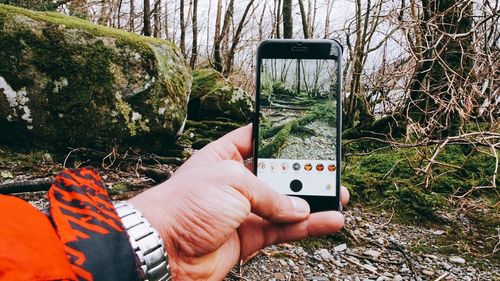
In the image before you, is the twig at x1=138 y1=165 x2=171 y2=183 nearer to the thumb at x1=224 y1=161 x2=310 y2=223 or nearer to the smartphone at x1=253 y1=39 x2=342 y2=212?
the smartphone at x1=253 y1=39 x2=342 y2=212

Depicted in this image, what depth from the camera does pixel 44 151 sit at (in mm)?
4020

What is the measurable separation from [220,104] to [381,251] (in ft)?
16.0

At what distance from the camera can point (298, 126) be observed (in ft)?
5.75

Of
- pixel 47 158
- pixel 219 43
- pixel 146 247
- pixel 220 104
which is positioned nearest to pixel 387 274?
pixel 146 247

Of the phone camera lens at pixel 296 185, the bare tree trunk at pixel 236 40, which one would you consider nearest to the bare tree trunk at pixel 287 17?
the bare tree trunk at pixel 236 40

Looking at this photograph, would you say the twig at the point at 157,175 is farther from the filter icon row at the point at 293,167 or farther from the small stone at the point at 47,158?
the filter icon row at the point at 293,167

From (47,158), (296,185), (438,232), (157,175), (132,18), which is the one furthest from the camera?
(132,18)

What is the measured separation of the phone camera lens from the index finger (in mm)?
230

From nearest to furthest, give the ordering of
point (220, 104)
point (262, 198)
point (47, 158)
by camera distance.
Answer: point (262, 198) < point (47, 158) < point (220, 104)

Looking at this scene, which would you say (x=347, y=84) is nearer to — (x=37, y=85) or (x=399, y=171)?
(x=399, y=171)

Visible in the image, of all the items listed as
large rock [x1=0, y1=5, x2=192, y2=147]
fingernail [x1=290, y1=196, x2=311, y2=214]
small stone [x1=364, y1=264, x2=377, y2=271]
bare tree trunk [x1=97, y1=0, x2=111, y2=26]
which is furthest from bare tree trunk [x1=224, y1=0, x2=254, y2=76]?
fingernail [x1=290, y1=196, x2=311, y2=214]

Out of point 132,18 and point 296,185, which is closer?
point 296,185

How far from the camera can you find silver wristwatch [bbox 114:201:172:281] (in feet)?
3.15

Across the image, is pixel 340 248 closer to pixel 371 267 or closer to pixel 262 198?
pixel 371 267
